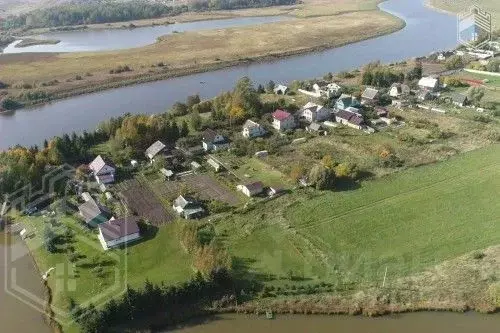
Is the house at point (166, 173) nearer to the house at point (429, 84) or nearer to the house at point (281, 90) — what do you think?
the house at point (281, 90)

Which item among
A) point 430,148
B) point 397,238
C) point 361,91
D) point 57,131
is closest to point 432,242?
point 397,238

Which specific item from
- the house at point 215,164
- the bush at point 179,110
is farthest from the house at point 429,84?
the house at point 215,164

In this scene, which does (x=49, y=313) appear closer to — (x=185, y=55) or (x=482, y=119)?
(x=482, y=119)

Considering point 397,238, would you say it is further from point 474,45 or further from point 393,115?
point 474,45

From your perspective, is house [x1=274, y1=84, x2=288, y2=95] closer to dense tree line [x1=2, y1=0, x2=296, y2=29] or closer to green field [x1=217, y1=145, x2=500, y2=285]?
green field [x1=217, y1=145, x2=500, y2=285]

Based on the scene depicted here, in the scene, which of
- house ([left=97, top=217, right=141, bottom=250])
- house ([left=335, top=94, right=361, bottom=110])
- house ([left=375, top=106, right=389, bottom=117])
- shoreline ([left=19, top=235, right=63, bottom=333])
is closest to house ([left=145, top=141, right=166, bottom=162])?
house ([left=97, top=217, right=141, bottom=250])
